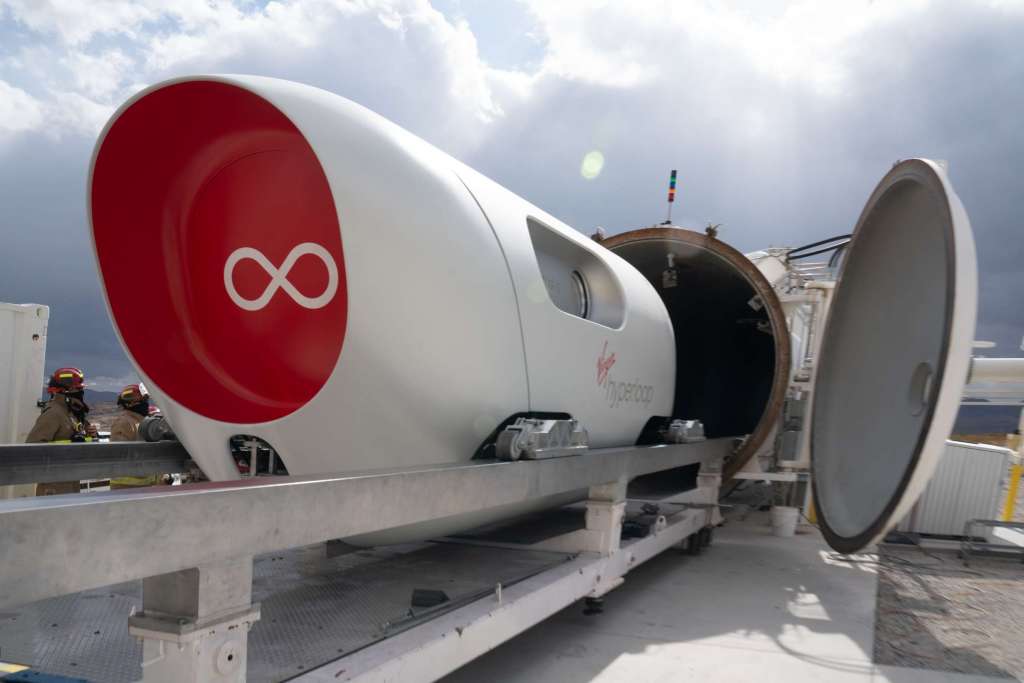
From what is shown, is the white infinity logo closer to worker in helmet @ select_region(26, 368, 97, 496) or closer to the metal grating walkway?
the metal grating walkway

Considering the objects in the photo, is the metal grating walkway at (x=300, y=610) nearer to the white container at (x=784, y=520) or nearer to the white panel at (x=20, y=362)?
the white panel at (x=20, y=362)

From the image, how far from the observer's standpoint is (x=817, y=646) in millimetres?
4074

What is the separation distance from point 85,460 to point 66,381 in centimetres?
184

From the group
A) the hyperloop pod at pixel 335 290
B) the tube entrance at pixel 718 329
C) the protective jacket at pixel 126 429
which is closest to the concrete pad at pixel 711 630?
the hyperloop pod at pixel 335 290

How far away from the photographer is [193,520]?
60.2 inches

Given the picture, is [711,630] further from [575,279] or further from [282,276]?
[282,276]

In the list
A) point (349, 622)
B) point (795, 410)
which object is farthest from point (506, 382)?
point (795, 410)

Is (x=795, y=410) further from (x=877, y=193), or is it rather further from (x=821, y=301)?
(x=877, y=193)

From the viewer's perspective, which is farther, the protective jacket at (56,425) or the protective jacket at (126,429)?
the protective jacket at (126,429)

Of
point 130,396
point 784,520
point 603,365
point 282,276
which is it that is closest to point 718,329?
point 784,520

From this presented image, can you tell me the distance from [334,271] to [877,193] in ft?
10.5

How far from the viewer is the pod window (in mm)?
3898

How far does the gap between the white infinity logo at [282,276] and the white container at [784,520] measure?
601 centimetres

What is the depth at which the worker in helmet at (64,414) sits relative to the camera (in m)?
4.62
